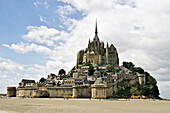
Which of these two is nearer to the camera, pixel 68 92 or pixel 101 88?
pixel 101 88

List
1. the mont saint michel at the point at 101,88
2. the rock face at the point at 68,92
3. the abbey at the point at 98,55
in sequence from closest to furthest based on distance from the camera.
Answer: the rock face at the point at 68,92
the mont saint michel at the point at 101,88
the abbey at the point at 98,55

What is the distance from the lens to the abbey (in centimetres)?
12825

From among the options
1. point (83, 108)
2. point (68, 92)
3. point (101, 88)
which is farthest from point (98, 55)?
point (83, 108)

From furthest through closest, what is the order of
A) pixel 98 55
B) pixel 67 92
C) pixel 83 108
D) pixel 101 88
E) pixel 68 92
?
pixel 98 55, pixel 67 92, pixel 68 92, pixel 101 88, pixel 83 108

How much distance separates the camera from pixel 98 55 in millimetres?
130000

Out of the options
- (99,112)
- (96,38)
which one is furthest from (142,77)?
(96,38)

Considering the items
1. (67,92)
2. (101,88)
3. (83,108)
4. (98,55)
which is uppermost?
(98,55)

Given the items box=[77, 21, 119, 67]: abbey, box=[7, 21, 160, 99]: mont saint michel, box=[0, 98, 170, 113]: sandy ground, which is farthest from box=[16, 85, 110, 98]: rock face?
box=[77, 21, 119, 67]: abbey

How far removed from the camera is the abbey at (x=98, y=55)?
12825cm

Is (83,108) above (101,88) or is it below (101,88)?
below

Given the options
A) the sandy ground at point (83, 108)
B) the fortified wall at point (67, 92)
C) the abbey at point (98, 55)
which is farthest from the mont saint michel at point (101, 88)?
the abbey at point (98, 55)

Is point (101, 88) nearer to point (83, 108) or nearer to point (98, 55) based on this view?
point (83, 108)

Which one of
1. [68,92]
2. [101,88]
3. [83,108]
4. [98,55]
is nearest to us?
[83,108]

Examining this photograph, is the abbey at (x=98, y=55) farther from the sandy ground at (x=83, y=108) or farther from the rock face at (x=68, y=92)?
the sandy ground at (x=83, y=108)
